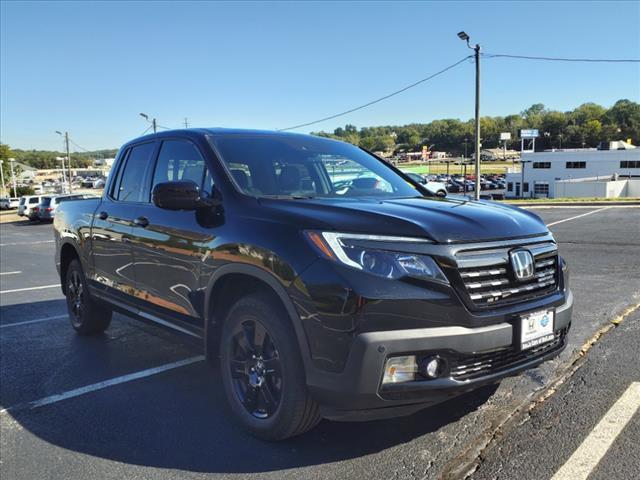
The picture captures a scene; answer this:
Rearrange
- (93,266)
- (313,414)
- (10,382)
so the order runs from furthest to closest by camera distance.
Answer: (93,266) → (10,382) → (313,414)

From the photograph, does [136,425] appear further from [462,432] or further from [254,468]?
[462,432]

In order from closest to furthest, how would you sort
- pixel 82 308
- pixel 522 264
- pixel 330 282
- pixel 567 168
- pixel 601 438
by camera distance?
pixel 330 282, pixel 522 264, pixel 601 438, pixel 82 308, pixel 567 168

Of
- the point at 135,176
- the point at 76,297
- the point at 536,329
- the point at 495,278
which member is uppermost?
the point at 135,176

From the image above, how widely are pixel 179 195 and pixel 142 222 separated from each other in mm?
984

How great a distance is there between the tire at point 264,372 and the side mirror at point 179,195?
0.71 metres

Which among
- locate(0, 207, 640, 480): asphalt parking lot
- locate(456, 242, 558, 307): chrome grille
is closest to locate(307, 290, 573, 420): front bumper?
locate(456, 242, 558, 307): chrome grille

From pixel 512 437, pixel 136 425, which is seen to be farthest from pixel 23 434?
pixel 512 437

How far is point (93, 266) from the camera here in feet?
16.7

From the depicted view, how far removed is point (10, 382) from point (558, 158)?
87039mm

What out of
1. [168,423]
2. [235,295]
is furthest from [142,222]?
[168,423]

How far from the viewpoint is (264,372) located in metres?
3.16

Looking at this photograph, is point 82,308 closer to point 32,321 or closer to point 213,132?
point 32,321

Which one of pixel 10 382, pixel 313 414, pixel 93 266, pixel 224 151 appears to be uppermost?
pixel 224 151

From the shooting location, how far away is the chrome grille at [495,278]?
2.73 metres
